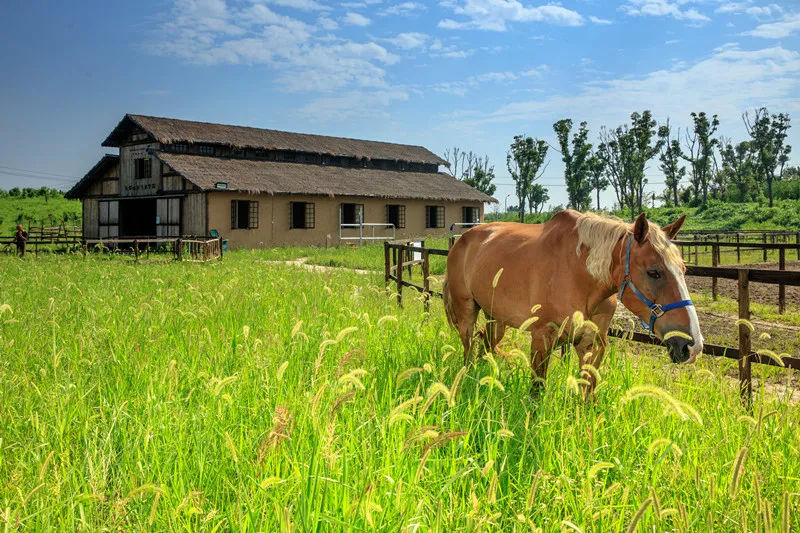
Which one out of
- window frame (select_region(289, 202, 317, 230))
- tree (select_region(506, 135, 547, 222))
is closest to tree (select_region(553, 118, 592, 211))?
tree (select_region(506, 135, 547, 222))

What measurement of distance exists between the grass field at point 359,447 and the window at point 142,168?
26.0 metres

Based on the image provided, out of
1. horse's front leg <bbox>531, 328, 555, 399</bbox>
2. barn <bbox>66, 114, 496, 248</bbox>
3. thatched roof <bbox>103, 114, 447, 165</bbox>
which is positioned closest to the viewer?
horse's front leg <bbox>531, 328, 555, 399</bbox>

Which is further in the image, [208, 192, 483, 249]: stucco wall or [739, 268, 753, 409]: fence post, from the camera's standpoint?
[208, 192, 483, 249]: stucco wall

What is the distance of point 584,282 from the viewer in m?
3.93

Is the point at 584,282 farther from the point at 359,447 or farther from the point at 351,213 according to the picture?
the point at 351,213

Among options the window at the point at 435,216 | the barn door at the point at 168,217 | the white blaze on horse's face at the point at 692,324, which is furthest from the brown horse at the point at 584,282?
the window at the point at 435,216

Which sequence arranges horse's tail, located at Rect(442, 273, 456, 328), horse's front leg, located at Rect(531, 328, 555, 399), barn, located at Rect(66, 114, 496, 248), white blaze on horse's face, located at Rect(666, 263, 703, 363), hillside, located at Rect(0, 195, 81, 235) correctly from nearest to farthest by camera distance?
white blaze on horse's face, located at Rect(666, 263, 703, 363) < horse's front leg, located at Rect(531, 328, 555, 399) < horse's tail, located at Rect(442, 273, 456, 328) < barn, located at Rect(66, 114, 496, 248) < hillside, located at Rect(0, 195, 81, 235)

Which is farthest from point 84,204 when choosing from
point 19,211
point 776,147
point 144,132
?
point 776,147

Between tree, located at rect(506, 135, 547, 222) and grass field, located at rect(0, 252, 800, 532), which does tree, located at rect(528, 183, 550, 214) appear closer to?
tree, located at rect(506, 135, 547, 222)

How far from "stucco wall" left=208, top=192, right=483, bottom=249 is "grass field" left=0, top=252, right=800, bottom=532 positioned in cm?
2252

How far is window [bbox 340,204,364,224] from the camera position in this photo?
31.9 meters

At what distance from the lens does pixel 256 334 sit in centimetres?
479

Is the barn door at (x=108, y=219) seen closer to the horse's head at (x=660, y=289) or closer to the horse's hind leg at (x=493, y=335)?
the horse's hind leg at (x=493, y=335)

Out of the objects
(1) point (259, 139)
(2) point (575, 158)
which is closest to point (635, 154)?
(2) point (575, 158)
